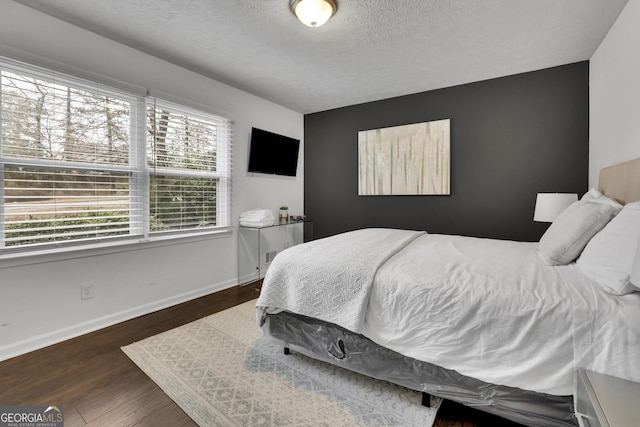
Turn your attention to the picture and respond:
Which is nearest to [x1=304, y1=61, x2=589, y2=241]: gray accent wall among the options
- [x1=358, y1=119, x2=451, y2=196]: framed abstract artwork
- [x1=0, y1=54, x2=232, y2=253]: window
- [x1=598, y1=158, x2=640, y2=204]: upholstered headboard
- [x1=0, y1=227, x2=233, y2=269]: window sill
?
[x1=358, y1=119, x2=451, y2=196]: framed abstract artwork

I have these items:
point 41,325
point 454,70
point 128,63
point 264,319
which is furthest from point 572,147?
point 41,325

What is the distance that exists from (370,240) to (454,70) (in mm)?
2110

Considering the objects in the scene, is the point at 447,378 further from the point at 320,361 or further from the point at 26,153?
the point at 26,153

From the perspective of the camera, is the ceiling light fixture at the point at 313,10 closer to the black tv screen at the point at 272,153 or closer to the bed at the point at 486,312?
the bed at the point at 486,312

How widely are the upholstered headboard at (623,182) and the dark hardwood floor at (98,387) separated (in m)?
1.63

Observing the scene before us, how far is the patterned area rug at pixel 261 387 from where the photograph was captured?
1453mm

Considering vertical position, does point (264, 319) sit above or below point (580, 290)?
below

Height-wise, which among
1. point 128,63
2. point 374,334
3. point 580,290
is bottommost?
point 374,334

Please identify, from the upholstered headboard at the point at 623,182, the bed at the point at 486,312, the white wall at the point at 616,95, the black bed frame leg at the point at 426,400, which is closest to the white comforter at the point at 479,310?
the bed at the point at 486,312

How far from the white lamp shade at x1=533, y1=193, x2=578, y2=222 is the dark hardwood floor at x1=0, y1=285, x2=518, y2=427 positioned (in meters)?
1.91

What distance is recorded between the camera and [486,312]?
1.28 meters

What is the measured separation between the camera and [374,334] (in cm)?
154

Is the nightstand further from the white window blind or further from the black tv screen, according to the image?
the black tv screen

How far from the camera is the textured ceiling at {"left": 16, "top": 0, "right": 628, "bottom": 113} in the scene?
2.02 meters
